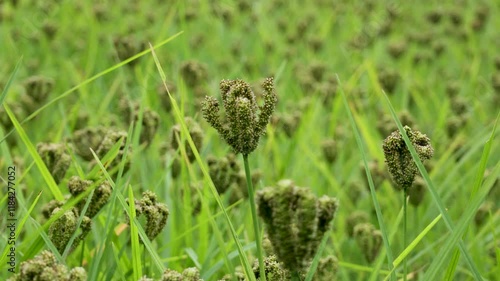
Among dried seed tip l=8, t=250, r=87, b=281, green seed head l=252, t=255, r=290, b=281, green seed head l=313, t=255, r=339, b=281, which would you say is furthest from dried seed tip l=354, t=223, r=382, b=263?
dried seed tip l=8, t=250, r=87, b=281

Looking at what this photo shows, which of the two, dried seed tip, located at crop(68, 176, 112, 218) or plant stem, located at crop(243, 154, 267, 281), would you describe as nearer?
plant stem, located at crop(243, 154, 267, 281)

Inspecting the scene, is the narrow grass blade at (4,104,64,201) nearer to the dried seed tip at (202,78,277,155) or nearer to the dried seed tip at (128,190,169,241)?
the dried seed tip at (128,190,169,241)

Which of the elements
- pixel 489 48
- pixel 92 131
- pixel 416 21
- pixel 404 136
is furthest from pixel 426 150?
pixel 416 21

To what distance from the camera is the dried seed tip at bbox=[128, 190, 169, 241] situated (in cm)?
115

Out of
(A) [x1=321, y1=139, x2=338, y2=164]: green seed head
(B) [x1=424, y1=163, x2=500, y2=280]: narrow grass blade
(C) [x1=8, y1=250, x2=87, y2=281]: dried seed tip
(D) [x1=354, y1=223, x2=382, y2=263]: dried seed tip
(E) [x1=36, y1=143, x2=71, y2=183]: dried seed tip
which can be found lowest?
(C) [x1=8, y1=250, x2=87, y2=281]: dried seed tip

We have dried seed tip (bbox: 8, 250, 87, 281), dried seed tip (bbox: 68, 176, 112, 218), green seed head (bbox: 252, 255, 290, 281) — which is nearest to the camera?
dried seed tip (bbox: 8, 250, 87, 281)

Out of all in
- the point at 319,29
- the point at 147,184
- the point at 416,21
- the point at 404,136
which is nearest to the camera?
the point at 404,136

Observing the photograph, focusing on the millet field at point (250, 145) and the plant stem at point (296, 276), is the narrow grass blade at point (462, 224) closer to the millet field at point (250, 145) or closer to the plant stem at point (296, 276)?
the millet field at point (250, 145)

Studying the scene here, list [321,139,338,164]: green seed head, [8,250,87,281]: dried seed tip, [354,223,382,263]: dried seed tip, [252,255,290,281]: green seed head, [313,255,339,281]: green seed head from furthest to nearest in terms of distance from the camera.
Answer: [321,139,338,164]: green seed head
[354,223,382,263]: dried seed tip
[313,255,339,281]: green seed head
[252,255,290,281]: green seed head
[8,250,87,281]: dried seed tip

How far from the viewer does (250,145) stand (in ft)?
3.18

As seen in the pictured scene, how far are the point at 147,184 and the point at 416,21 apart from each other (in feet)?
10.6

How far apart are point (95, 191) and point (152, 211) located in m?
0.15

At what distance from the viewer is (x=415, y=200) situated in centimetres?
187

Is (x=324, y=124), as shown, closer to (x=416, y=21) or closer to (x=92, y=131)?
(x=92, y=131)
